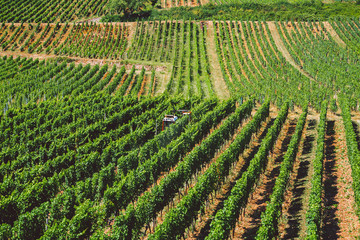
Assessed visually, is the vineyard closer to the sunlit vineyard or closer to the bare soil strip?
the bare soil strip

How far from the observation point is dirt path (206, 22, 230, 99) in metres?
49.3

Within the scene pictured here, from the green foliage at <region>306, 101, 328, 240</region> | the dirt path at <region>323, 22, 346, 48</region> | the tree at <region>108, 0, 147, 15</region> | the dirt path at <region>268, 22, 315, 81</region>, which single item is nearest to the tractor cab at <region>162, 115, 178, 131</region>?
the green foliage at <region>306, 101, 328, 240</region>

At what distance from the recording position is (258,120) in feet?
108

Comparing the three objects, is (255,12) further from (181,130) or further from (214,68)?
(181,130)

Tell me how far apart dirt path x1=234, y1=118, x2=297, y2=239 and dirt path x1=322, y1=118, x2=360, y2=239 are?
3735mm

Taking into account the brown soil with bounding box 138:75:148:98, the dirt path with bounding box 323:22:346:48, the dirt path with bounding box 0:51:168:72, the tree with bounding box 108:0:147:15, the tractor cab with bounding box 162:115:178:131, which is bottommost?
the tractor cab with bounding box 162:115:178:131

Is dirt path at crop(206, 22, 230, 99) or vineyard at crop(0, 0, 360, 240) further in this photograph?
dirt path at crop(206, 22, 230, 99)

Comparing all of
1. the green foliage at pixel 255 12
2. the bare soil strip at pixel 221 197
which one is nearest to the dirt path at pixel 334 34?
the green foliage at pixel 255 12

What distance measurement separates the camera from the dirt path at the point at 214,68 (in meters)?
49.3

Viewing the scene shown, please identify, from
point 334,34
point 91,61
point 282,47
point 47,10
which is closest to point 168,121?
point 91,61

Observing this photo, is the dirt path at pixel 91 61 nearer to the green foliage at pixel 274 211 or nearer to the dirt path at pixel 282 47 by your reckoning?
the dirt path at pixel 282 47

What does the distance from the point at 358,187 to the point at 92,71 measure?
47207 millimetres

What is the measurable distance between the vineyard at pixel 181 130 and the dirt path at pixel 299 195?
115mm

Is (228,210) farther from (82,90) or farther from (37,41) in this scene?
(37,41)
